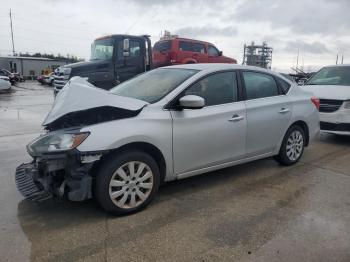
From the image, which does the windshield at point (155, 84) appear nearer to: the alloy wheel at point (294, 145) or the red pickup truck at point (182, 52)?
the alloy wheel at point (294, 145)

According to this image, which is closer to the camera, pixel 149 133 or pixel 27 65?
pixel 149 133

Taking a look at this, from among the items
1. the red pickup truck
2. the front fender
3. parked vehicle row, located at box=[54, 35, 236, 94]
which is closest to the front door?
the front fender

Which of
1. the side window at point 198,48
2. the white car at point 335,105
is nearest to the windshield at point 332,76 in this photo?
the white car at point 335,105

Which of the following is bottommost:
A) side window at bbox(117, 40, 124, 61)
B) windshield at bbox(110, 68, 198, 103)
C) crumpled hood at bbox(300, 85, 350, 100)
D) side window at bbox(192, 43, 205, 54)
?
crumpled hood at bbox(300, 85, 350, 100)

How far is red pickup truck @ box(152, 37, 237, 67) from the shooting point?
15453 mm

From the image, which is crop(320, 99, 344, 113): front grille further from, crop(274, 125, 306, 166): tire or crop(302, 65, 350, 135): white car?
crop(274, 125, 306, 166): tire

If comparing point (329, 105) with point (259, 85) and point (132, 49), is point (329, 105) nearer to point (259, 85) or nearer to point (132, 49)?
point (259, 85)

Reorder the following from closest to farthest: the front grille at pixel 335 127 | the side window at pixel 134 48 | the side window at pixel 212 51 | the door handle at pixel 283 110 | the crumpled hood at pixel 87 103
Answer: the crumpled hood at pixel 87 103
the door handle at pixel 283 110
the front grille at pixel 335 127
the side window at pixel 134 48
the side window at pixel 212 51

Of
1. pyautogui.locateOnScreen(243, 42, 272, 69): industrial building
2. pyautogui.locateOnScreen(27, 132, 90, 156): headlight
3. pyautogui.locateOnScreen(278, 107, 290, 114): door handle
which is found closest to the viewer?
pyautogui.locateOnScreen(27, 132, 90, 156): headlight

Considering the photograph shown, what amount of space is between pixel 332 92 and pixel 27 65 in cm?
4877

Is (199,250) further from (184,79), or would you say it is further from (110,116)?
(184,79)

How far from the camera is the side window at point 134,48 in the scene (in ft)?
37.9

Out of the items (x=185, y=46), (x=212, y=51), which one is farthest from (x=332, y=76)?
(x=212, y=51)

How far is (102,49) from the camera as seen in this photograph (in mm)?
11727
